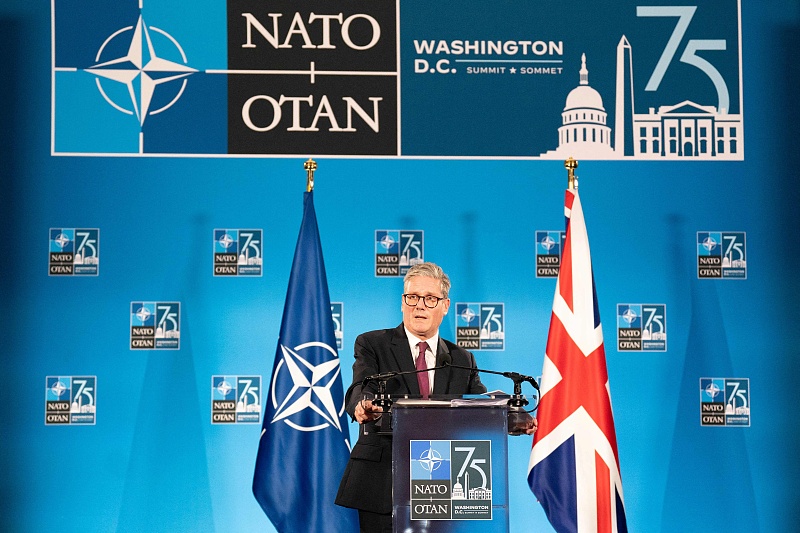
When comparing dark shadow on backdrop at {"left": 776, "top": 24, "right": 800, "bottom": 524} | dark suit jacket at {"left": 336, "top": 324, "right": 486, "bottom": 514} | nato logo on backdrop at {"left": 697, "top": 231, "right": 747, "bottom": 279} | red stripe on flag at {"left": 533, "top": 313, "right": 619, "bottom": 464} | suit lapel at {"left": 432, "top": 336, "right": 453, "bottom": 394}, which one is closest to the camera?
dark suit jacket at {"left": 336, "top": 324, "right": 486, "bottom": 514}

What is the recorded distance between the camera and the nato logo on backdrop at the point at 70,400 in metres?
4.82

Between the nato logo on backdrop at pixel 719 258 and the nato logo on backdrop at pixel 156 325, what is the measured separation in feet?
9.12

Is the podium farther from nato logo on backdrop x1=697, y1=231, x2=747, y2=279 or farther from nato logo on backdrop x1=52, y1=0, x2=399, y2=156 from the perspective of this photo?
nato logo on backdrop x1=697, y1=231, x2=747, y2=279

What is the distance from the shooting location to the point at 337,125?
503cm

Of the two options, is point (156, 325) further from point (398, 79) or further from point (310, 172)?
point (398, 79)

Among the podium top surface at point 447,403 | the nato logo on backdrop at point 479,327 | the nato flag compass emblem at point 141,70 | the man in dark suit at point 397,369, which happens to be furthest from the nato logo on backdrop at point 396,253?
the podium top surface at point 447,403

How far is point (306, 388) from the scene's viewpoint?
4473mm

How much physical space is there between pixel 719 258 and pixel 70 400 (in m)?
3.48

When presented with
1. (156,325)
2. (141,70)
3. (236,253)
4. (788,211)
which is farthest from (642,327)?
(141,70)

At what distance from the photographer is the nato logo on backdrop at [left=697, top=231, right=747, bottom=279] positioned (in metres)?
5.05

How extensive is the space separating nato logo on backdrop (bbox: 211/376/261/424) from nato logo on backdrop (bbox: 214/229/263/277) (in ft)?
1.82

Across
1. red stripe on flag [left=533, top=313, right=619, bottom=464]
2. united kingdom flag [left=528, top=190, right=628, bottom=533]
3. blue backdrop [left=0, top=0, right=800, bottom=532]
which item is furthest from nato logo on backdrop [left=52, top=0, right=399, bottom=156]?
red stripe on flag [left=533, top=313, right=619, bottom=464]

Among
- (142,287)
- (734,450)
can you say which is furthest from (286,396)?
(734,450)

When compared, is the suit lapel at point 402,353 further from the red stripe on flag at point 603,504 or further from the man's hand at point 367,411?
the red stripe on flag at point 603,504
